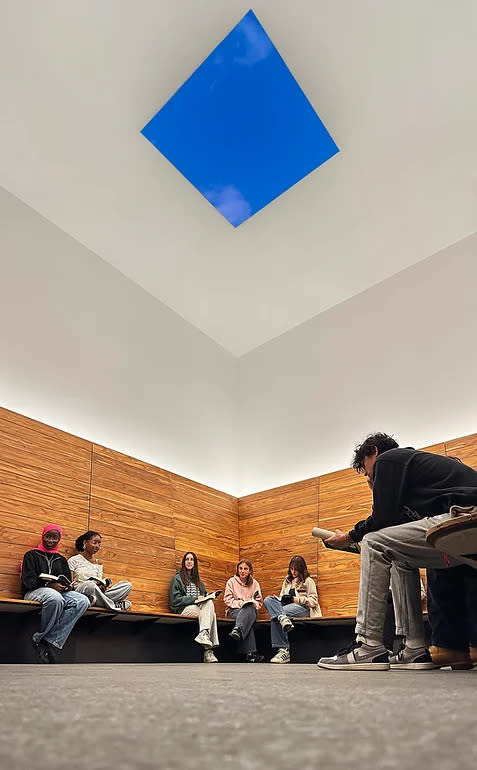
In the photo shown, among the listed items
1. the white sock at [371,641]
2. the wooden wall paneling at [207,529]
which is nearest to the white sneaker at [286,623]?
the wooden wall paneling at [207,529]

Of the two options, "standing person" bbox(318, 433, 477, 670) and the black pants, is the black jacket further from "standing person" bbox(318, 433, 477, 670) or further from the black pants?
the black pants

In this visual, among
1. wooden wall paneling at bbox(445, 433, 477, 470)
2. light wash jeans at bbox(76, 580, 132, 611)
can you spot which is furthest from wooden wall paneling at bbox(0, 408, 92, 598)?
wooden wall paneling at bbox(445, 433, 477, 470)

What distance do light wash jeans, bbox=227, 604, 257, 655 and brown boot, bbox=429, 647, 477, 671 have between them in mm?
3564

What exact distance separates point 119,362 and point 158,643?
9.24ft

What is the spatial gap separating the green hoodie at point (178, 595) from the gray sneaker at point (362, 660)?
3779mm

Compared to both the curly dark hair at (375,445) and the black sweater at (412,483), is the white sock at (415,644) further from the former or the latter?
the curly dark hair at (375,445)

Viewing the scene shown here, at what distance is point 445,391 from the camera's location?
6.05 meters

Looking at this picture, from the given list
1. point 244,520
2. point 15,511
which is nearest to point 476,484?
point 15,511

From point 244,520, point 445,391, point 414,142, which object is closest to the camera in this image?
point 414,142

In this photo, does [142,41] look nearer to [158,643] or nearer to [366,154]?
[366,154]

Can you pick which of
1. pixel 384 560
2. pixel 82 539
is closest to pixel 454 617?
pixel 384 560

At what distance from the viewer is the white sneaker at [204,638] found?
211 inches

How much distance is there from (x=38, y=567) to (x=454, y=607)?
10.7 feet

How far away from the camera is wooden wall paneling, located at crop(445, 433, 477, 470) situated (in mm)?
5504
